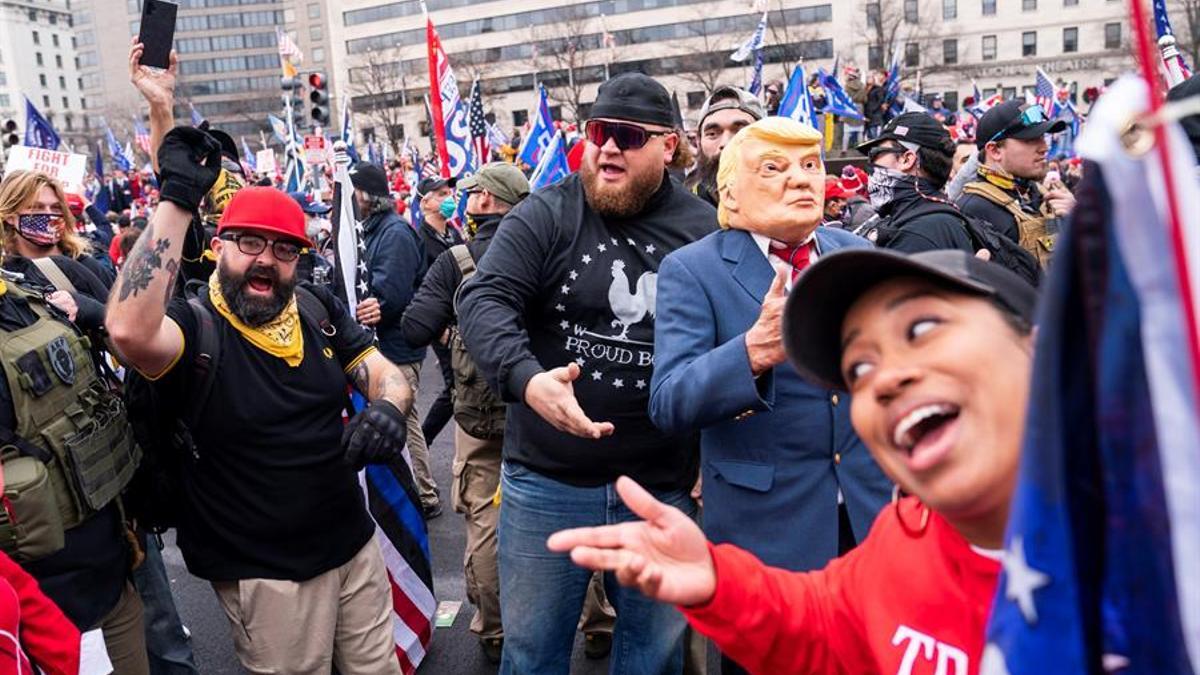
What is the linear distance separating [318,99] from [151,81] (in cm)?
616

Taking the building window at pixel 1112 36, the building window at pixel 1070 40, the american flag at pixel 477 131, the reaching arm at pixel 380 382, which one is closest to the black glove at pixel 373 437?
the reaching arm at pixel 380 382

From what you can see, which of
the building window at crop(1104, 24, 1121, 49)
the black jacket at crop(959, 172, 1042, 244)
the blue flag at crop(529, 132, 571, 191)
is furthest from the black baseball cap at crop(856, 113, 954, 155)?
the building window at crop(1104, 24, 1121, 49)

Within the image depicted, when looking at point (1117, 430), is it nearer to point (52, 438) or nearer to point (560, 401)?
point (560, 401)

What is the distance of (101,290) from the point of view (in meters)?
3.92

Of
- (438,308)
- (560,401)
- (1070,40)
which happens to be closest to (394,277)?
(438,308)

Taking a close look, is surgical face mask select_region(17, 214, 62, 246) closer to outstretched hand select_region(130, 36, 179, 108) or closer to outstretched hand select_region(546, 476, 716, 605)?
outstretched hand select_region(130, 36, 179, 108)

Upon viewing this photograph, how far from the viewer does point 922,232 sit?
3816 mm

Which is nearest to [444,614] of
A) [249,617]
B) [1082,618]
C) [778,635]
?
[249,617]

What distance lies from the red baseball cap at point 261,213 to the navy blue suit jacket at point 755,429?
133 cm

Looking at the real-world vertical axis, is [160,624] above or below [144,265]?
below

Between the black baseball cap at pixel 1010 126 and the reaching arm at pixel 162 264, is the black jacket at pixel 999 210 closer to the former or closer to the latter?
the black baseball cap at pixel 1010 126

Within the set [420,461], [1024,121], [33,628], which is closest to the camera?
[33,628]

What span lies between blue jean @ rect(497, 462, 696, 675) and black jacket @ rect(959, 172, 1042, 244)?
2902mm

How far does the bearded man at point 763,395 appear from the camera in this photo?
7.84 ft
